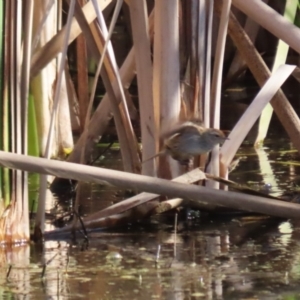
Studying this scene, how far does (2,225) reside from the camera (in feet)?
9.46

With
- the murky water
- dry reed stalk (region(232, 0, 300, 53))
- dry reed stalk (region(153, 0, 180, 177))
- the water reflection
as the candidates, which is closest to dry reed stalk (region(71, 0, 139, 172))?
dry reed stalk (region(153, 0, 180, 177))

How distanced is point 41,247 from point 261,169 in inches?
60.8

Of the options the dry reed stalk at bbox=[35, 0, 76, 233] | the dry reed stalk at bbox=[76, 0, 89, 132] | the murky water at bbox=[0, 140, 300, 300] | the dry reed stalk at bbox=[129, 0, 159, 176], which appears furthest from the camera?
the dry reed stalk at bbox=[76, 0, 89, 132]

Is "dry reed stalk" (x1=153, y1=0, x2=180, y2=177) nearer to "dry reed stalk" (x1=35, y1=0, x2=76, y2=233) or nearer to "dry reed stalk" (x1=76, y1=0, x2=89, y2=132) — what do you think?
"dry reed stalk" (x1=35, y1=0, x2=76, y2=233)

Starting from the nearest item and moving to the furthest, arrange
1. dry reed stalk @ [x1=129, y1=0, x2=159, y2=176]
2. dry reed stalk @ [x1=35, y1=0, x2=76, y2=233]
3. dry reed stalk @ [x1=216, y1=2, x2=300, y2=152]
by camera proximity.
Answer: dry reed stalk @ [x1=35, y1=0, x2=76, y2=233] < dry reed stalk @ [x1=129, y1=0, x2=159, y2=176] < dry reed stalk @ [x1=216, y1=2, x2=300, y2=152]

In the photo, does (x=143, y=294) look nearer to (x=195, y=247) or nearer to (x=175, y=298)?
(x=175, y=298)

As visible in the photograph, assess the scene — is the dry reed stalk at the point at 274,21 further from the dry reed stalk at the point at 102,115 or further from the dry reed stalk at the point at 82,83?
the dry reed stalk at the point at 82,83

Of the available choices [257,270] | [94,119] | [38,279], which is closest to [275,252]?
[257,270]

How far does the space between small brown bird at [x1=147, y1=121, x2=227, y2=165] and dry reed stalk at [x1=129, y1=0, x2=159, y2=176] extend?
7cm

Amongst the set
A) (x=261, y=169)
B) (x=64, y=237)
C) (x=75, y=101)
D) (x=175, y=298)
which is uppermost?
(x=75, y=101)

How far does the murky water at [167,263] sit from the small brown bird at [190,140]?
258 mm

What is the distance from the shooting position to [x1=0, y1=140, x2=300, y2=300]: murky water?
93.9 inches

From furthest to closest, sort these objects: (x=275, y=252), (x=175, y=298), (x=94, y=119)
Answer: (x=94, y=119), (x=275, y=252), (x=175, y=298)

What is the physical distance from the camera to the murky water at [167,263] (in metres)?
2.38
